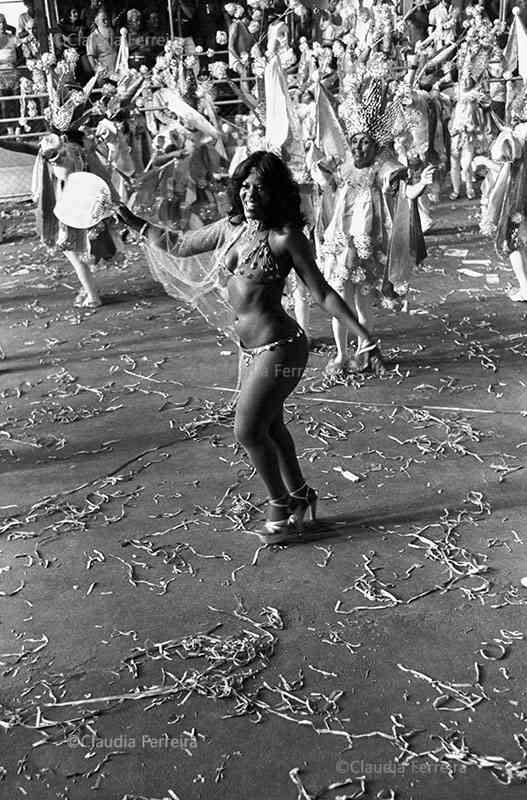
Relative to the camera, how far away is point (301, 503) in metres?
4.38

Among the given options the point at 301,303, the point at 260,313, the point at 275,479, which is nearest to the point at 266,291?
the point at 260,313

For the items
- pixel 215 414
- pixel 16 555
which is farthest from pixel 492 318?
pixel 16 555

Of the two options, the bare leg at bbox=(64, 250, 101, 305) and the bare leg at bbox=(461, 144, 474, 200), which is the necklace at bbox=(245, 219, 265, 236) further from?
the bare leg at bbox=(461, 144, 474, 200)

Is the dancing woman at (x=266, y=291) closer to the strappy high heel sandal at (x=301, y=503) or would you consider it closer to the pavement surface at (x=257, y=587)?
the strappy high heel sandal at (x=301, y=503)

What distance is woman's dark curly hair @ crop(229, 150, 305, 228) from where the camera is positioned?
390 cm

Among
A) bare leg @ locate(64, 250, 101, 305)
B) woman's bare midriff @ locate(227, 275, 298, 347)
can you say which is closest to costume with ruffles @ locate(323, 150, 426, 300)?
woman's bare midriff @ locate(227, 275, 298, 347)

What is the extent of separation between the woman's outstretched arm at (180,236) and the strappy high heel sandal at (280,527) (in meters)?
1.34

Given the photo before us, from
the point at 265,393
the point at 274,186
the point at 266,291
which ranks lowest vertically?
the point at 265,393

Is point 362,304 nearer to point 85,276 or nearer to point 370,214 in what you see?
point 370,214

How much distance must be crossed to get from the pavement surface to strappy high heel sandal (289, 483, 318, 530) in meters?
0.19

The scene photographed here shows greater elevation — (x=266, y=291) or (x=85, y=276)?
(x=266, y=291)

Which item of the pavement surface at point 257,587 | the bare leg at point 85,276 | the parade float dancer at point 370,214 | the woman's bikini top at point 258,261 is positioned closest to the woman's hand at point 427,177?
the parade float dancer at point 370,214

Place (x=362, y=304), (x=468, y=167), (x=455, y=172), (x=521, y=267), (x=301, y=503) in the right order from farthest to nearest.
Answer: (x=455, y=172), (x=468, y=167), (x=521, y=267), (x=362, y=304), (x=301, y=503)

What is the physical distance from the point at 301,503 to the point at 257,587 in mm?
537
